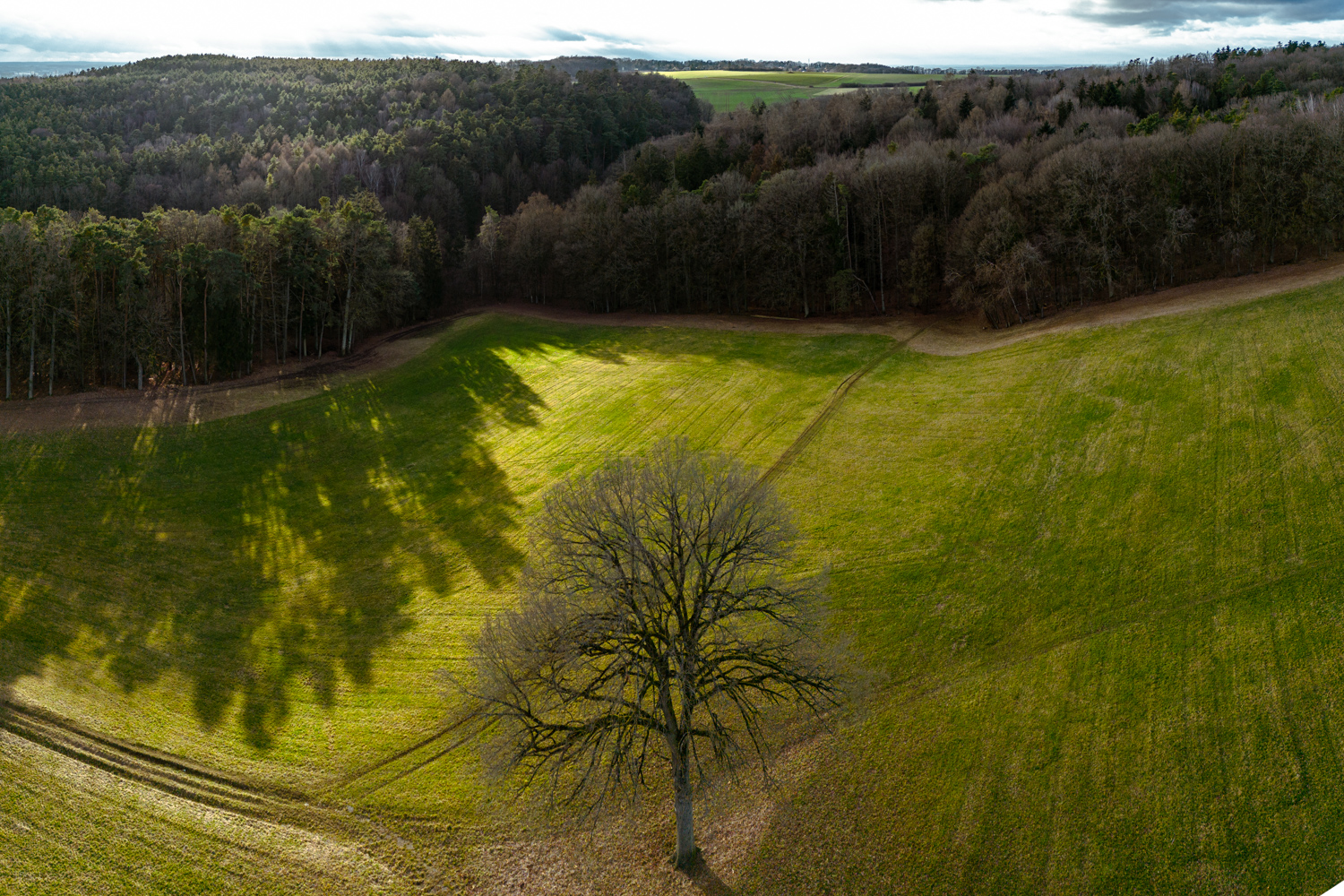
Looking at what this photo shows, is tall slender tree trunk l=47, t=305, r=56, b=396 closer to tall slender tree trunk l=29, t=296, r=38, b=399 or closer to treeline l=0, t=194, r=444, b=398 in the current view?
treeline l=0, t=194, r=444, b=398

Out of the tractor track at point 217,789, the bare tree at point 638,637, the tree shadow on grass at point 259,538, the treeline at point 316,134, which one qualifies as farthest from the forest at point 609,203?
the bare tree at point 638,637

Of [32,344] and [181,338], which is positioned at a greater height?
[181,338]

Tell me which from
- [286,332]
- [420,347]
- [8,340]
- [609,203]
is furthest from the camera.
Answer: [609,203]

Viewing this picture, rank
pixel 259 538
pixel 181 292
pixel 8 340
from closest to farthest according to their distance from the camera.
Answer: pixel 259 538, pixel 8 340, pixel 181 292

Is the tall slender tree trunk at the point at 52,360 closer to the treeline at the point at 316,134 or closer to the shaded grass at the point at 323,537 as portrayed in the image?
the shaded grass at the point at 323,537

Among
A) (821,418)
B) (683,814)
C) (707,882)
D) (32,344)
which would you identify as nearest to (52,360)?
(32,344)

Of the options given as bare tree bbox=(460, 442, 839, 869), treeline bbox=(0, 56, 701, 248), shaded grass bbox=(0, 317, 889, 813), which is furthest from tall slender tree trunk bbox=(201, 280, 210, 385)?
bare tree bbox=(460, 442, 839, 869)

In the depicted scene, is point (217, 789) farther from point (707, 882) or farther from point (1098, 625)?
point (1098, 625)
